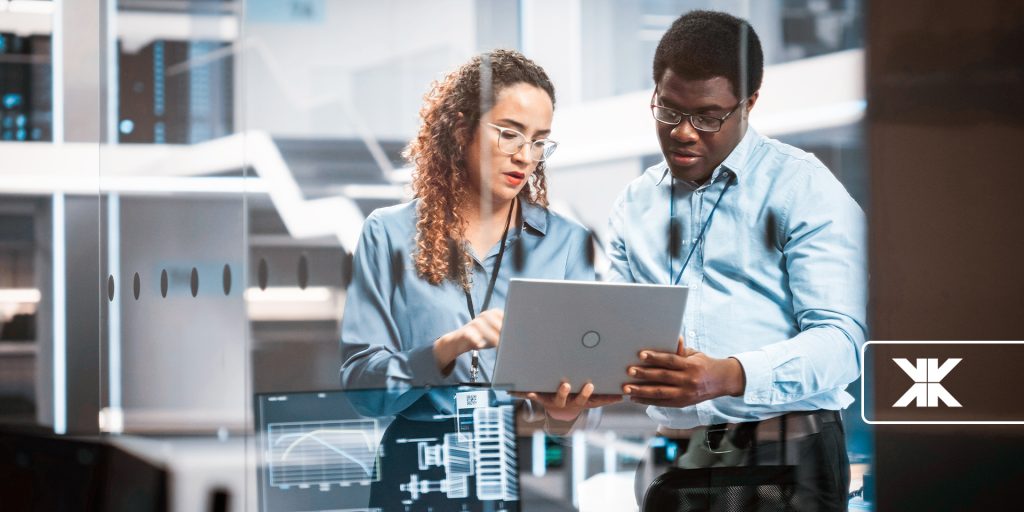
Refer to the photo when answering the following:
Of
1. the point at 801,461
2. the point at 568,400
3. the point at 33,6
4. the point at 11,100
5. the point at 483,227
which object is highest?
the point at 33,6

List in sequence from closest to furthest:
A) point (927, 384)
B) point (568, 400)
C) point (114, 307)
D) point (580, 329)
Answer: point (580, 329)
point (568, 400)
point (927, 384)
point (114, 307)

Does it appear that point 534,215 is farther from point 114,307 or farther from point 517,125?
point 114,307

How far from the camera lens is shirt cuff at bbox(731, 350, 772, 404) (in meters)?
2.28

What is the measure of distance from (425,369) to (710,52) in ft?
3.67

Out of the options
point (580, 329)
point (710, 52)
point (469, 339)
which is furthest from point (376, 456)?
point (710, 52)

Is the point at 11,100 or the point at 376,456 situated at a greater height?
the point at 11,100

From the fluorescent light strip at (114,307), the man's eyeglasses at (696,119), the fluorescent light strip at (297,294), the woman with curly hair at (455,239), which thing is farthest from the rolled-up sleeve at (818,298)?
the fluorescent light strip at (114,307)

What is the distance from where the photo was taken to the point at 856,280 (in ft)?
7.69

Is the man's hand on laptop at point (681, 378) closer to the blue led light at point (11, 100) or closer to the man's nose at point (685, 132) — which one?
the man's nose at point (685, 132)

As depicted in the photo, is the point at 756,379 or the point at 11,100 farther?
the point at 11,100

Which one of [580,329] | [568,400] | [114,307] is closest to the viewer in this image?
[580,329]

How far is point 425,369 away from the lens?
90.2 inches

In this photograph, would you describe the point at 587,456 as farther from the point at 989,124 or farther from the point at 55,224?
the point at 55,224

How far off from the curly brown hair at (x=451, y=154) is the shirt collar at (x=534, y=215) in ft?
0.14
